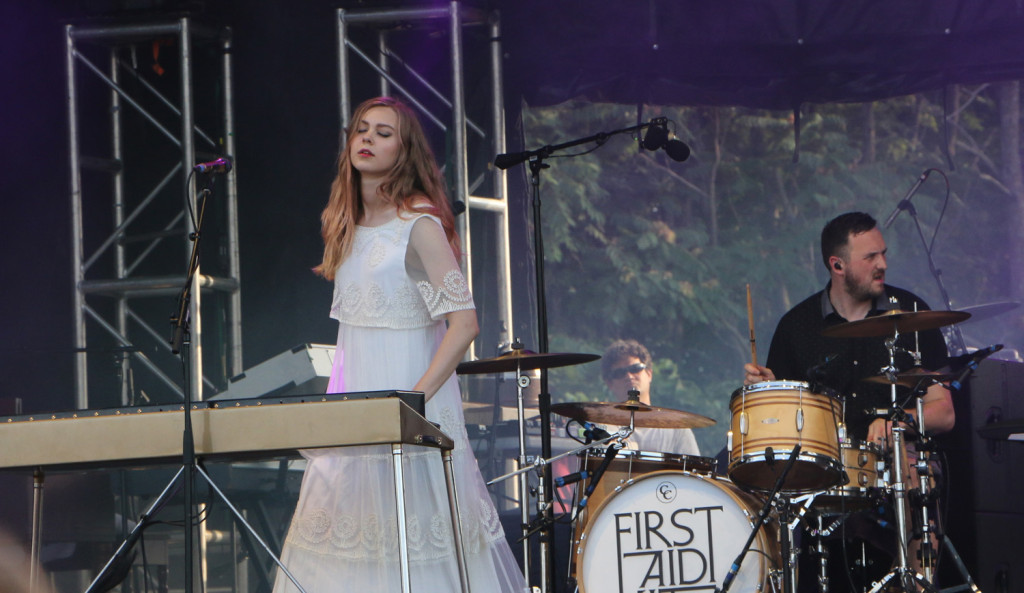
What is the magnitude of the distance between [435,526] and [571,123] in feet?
26.7

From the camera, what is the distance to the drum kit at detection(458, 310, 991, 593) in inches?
169

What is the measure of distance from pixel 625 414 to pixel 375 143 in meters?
2.08

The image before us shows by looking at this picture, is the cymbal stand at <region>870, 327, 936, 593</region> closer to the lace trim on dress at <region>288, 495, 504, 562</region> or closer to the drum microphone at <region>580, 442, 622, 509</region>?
the drum microphone at <region>580, 442, 622, 509</region>

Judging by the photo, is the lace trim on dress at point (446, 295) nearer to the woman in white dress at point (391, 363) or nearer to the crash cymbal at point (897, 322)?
the woman in white dress at point (391, 363)

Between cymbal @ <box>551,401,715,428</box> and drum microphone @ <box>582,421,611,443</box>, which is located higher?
cymbal @ <box>551,401,715,428</box>

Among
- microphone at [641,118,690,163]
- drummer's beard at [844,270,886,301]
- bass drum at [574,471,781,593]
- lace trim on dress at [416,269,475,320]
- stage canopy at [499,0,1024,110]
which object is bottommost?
bass drum at [574,471,781,593]

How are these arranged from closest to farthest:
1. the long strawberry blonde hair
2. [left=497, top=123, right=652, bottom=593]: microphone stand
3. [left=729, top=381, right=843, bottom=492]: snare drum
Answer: the long strawberry blonde hair
[left=729, top=381, right=843, bottom=492]: snare drum
[left=497, top=123, right=652, bottom=593]: microphone stand

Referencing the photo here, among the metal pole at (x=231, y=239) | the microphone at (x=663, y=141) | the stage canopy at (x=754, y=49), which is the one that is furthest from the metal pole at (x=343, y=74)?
the microphone at (x=663, y=141)

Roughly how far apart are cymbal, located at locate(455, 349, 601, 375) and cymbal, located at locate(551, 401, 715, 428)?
0.26m

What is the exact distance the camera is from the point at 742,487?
15.3ft

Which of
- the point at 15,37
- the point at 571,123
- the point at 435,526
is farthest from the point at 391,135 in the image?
the point at 571,123

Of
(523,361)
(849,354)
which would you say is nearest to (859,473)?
(849,354)

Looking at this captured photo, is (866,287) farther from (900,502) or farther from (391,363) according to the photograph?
(391,363)

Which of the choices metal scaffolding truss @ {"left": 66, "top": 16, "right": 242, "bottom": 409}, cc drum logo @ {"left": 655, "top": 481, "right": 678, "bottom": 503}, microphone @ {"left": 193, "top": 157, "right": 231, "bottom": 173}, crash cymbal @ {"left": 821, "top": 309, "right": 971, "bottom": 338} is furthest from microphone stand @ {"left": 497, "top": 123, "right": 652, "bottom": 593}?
metal scaffolding truss @ {"left": 66, "top": 16, "right": 242, "bottom": 409}
